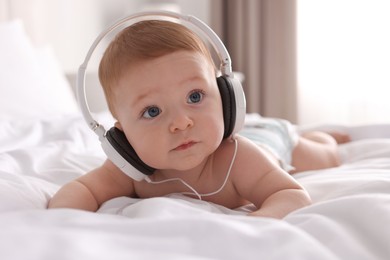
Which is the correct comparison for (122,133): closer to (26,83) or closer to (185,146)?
(185,146)

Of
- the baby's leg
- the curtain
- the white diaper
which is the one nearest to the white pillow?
the white diaper

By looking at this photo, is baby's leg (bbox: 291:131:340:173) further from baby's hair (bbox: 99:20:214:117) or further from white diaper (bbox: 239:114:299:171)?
baby's hair (bbox: 99:20:214:117)

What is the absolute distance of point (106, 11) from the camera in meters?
3.55

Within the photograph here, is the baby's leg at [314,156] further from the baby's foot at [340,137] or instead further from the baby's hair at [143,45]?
the baby's hair at [143,45]

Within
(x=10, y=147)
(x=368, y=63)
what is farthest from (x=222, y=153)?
(x=368, y=63)

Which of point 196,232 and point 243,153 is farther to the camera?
point 243,153

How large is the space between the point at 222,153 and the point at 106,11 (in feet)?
8.57

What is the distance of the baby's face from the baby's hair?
0.05ft

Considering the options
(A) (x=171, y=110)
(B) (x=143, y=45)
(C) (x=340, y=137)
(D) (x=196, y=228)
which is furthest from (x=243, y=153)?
(C) (x=340, y=137)

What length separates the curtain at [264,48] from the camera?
3344 millimetres

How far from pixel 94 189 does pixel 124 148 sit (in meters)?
0.12

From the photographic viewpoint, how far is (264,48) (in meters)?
3.46

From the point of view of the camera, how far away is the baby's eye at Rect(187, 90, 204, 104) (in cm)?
105

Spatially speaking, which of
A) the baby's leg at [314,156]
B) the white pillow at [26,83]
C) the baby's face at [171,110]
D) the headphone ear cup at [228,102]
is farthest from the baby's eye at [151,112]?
the white pillow at [26,83]
